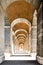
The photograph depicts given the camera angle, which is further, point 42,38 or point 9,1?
point 9,1

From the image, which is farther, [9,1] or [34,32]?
[34,32]

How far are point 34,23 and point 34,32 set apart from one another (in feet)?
3.85

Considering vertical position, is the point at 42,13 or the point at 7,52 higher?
Result: the point at 42,13

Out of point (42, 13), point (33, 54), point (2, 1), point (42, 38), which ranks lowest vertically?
point (33, 54)

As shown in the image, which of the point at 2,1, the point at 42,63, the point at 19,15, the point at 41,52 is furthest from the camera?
the point at 19,15

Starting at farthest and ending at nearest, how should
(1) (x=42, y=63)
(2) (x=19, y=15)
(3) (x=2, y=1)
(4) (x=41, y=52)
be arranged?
(2) (x=19, y=15), (3) (x=2, y=1), (4) (x=41, y=52), (1) (x=42, y=63)

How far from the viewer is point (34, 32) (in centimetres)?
2223

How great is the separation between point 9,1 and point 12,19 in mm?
8427

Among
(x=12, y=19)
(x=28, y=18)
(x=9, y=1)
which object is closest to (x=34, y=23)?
(x=28, y=18)

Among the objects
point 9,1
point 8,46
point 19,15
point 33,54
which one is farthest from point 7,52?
point 9,1

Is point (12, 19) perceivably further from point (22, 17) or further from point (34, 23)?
point (34, 23)

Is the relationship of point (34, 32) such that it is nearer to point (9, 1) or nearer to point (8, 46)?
point (8, 46)

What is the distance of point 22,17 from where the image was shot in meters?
22.7

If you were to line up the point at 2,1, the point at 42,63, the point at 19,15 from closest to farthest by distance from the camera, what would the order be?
1. the point at 42,63
2. the point at 2,1
3. the point at 19,15
